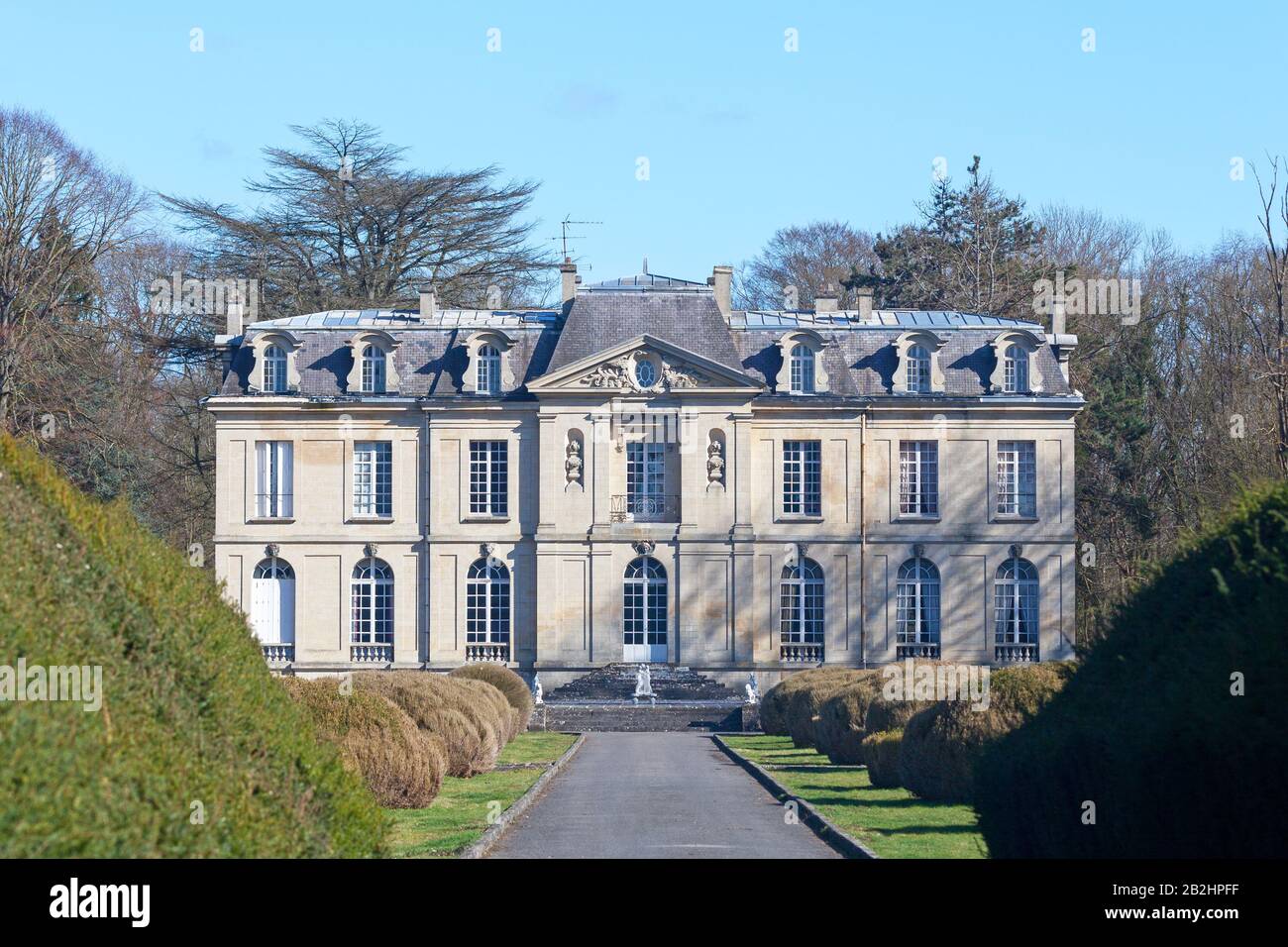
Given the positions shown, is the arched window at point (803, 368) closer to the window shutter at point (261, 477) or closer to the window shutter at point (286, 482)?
the window shutter at point (286, 482)

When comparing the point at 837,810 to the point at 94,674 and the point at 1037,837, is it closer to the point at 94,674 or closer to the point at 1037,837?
the point at 1037,837

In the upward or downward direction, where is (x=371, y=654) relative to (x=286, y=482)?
downward

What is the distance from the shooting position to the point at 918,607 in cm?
4534

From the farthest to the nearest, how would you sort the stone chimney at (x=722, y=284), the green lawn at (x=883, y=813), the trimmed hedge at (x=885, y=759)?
1. the stone chimney at (x=722, y=284)
2. the trimmed hedge at (x=885, y=759)
3. the green lawn at (x=883, y=813)

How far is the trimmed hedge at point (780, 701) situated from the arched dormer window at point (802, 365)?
974 cm

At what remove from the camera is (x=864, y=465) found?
45.2 m

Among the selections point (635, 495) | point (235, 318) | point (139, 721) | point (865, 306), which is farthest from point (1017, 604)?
point (139, 721)

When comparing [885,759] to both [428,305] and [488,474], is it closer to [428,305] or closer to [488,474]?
[488,474]

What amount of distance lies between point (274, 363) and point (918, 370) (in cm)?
1701

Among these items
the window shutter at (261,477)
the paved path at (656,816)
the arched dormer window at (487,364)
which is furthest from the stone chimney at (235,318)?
the paved path at (656,816)

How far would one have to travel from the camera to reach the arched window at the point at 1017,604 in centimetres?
4522

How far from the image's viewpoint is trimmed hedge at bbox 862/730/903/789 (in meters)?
22.1

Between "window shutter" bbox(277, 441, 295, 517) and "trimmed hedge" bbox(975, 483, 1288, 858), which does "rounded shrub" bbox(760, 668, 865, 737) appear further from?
"trimmed hedge" bbox(975, 483, 1288, 858)
